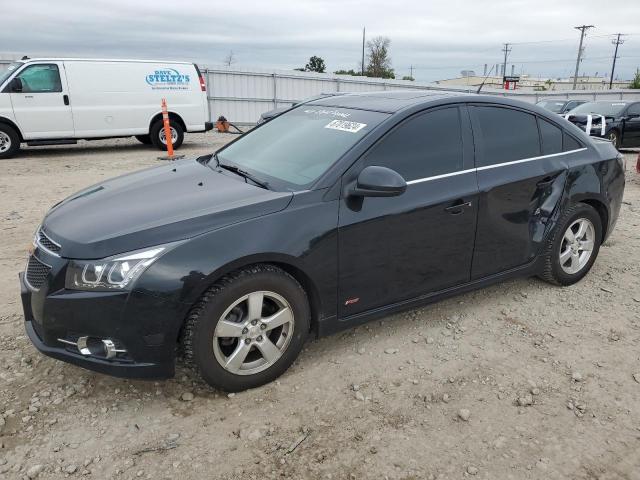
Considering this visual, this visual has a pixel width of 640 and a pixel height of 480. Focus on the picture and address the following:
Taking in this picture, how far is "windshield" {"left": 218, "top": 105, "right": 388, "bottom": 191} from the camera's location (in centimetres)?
318

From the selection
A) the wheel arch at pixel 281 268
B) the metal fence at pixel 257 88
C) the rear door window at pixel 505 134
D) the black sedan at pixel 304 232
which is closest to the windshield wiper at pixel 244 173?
the black sedan at pixel 304 232

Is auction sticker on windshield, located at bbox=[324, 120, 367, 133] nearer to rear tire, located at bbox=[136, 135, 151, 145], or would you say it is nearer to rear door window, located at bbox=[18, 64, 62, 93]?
rear door window, located at bbox=[18, 64, 62, 93]

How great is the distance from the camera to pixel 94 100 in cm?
1157

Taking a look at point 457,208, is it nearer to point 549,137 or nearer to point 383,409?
point 549,137

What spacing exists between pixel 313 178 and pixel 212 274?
2.86ft

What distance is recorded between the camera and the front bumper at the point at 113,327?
2.51 meters

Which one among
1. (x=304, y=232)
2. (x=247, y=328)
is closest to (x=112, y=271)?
(x=247, y=328)

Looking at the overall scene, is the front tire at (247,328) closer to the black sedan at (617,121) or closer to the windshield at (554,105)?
the black sedan at (617,121)

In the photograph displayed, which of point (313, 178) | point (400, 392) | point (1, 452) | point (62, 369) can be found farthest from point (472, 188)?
point (1, 452)

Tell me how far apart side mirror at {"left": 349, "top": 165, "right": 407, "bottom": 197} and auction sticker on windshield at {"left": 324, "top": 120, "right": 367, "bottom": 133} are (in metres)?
0.45

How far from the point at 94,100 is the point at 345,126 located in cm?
993

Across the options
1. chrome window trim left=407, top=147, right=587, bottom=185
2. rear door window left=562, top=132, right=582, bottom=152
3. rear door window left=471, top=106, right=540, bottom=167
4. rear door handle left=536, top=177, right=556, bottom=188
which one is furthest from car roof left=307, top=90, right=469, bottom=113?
rear door window left=562, top=132, right=582, bottom=152

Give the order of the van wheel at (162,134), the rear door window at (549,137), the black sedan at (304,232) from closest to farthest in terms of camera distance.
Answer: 1. the black sedan at (304,232)
2. the rear door window at (549,137)
3. the van wheel at (162,134)

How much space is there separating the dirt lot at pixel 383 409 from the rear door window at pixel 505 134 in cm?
Result: 116
